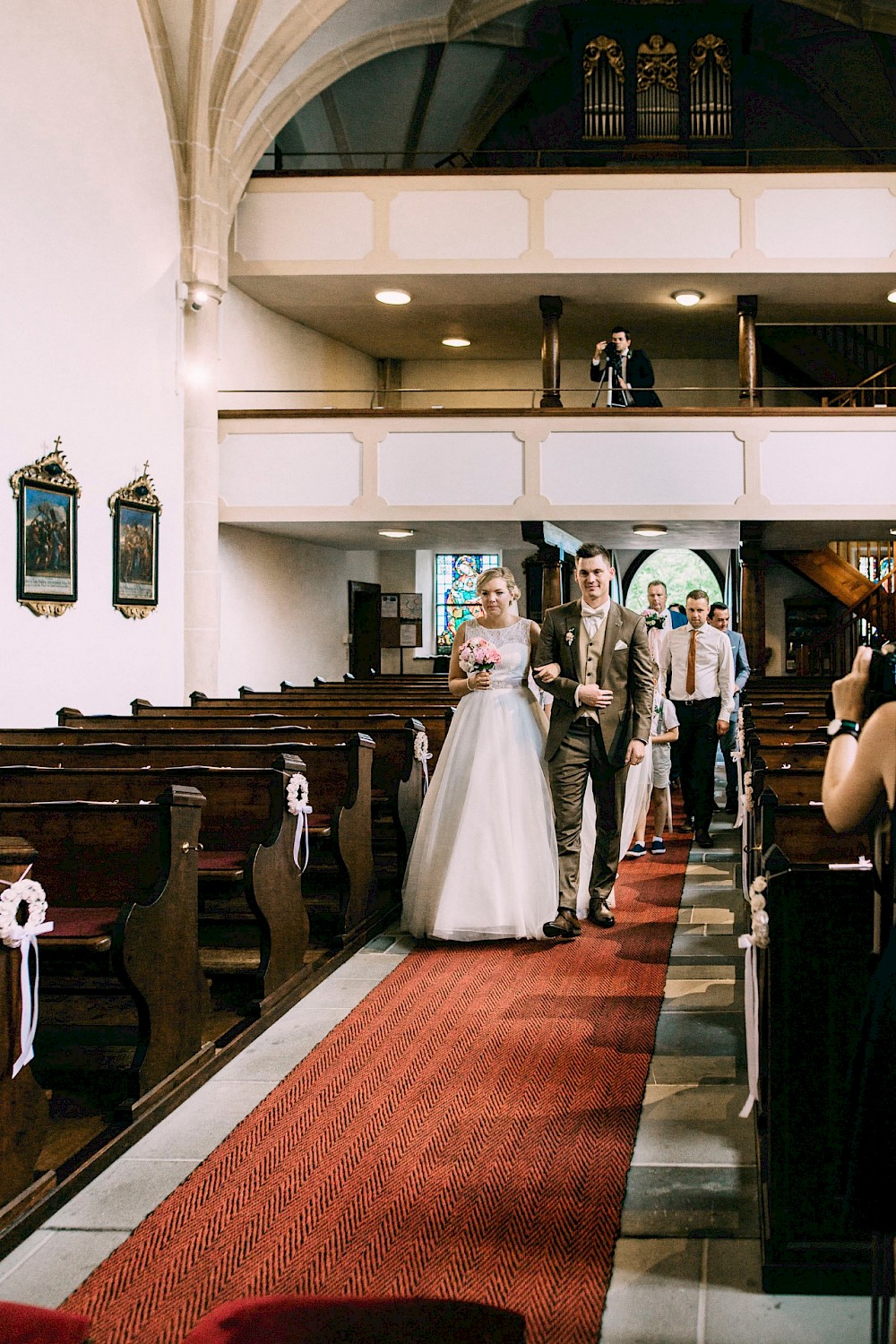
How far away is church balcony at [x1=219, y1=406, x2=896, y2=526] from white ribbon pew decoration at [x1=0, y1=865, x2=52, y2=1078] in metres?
9.13

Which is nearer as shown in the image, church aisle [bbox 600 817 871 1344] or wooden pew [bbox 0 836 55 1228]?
church aisle [bbox 600 817 871 1344]

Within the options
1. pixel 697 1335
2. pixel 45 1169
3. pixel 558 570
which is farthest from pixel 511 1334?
pixel 558 570

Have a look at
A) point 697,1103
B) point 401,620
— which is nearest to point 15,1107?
point 697,1103

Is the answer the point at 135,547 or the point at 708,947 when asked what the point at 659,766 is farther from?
the point at 135,547

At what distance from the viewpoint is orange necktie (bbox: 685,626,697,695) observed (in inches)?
299

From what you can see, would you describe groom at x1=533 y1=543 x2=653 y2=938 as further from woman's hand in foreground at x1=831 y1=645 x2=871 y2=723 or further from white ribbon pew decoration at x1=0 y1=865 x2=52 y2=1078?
woman's hand in foreground at x1=831 y1=645 x2=871 y2=723

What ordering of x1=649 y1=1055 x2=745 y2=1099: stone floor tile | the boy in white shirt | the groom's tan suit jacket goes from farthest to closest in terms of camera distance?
the boy in white shirt < the groom's tan suit jacket < x1=649 y1=1055 x2=745 y2=1099: stone floor tile

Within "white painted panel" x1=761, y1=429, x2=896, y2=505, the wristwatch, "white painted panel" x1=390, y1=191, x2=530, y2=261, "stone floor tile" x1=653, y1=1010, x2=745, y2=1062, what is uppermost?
"white painted panel" x1=390, y1=191, x2=530, y2=261

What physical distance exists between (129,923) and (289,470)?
879 cm

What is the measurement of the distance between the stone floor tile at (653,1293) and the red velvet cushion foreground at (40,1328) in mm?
1185

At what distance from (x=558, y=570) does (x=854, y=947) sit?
10083 mm

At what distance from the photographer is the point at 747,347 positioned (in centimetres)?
1230

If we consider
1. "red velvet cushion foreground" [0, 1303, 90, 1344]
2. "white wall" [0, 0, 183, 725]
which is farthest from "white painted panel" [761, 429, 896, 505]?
"red velvet cushion foreground" [0, 1303, 90, 1344]

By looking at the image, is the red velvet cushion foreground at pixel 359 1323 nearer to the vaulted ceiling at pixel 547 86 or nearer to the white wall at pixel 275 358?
the white wall at pixel 275 358
